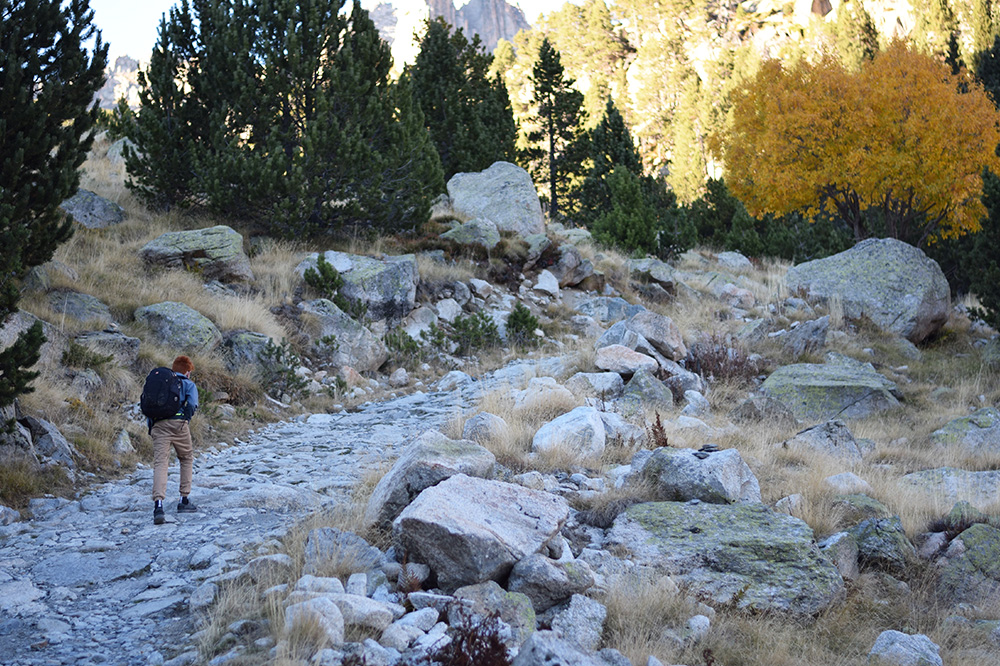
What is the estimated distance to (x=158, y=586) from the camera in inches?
155

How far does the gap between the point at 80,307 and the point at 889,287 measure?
17.1 meters

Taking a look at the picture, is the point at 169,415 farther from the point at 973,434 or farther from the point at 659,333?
the point at 973,434

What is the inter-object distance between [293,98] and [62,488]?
1091 cm

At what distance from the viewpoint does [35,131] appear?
235 inches

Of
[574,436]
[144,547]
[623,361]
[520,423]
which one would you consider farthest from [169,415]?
[623,361]

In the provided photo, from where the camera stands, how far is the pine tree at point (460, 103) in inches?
917

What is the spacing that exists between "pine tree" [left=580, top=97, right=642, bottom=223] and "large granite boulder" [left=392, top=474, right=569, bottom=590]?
25.2 meters

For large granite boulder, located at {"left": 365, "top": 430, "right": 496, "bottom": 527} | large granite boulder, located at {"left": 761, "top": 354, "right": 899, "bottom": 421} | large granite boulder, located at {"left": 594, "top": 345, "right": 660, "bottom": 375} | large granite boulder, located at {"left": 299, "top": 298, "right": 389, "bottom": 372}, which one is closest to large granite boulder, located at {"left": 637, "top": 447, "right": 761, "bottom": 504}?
large granite boulder, located at {"left": 365, "top": 430, "right": 496, "bottom": 527}

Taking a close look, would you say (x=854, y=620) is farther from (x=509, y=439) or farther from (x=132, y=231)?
(x=132, y=231)

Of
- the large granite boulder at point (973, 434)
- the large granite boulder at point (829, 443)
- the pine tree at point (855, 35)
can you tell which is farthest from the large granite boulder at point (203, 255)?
the pine tree at point (855, 35)

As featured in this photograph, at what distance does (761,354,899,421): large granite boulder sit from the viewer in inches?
401

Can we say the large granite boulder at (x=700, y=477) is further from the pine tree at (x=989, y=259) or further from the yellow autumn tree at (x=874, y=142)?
the yellow autumn tree at (x=874, y=142)

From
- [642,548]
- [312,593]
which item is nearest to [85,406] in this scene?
[312,593]

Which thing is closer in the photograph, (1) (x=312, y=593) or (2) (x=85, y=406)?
(1) (x=312, y=593)
